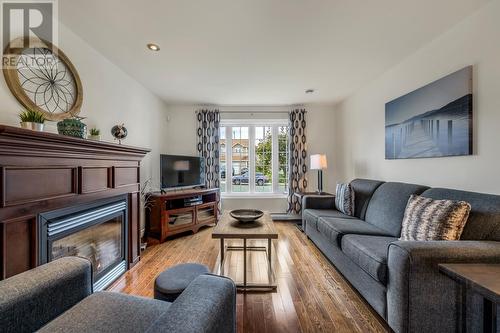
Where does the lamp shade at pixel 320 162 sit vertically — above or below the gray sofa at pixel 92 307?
above

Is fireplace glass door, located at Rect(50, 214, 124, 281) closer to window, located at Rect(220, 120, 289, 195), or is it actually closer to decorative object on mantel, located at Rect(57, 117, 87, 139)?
decorative object on mantel, located at Rect(57, 117, 87, 139)

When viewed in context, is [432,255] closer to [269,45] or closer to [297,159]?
[269,45]

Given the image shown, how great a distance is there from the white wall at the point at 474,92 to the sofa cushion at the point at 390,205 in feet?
0.86

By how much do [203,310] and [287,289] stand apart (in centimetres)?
150

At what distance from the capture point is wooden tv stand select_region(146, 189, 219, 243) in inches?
128

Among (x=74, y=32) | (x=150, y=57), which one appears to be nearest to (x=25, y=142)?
(x=74, y=32)

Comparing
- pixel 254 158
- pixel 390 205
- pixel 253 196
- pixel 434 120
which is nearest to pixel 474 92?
pixel 434 120

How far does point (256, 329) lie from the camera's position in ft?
5.10

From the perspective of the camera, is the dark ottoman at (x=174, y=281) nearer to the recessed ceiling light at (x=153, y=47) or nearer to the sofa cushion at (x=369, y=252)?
the sofa cushion at (x=369, y=252)

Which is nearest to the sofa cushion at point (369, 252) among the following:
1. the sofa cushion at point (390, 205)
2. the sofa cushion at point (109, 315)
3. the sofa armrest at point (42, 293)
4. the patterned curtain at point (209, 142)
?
the sofa cushion at point (390, 205)

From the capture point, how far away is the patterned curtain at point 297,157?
454cm

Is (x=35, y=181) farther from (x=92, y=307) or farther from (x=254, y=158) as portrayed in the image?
(x=254, y=158)

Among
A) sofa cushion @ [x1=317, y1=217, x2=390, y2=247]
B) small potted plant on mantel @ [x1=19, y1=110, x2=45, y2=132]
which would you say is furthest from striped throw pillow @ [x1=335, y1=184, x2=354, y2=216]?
small potted plant on mantel @ [x1=19, y1=110, x2=45, y2=132]

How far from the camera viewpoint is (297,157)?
456cm
